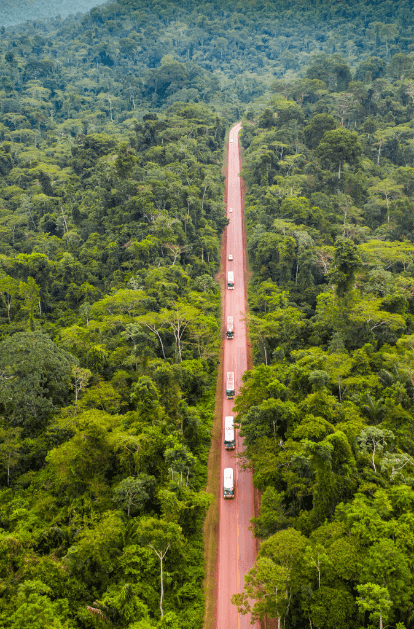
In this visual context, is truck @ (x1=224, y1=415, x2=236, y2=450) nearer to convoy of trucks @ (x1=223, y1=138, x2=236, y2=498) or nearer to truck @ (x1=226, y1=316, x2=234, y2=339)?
convoy of trucks @ (x1=223, y1=138, x2=236, y2=498)

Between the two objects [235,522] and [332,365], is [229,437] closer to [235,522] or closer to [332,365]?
[235,522]

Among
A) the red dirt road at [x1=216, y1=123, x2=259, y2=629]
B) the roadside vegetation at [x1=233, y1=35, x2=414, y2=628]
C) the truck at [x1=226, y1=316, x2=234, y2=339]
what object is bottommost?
the red dirt road at [x1=216, y1=123, x2=259, y2=629]

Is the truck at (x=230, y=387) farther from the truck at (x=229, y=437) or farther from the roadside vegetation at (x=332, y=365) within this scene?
the truck at (x=229, y=437)

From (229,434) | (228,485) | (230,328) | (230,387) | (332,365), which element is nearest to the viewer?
(228,485)

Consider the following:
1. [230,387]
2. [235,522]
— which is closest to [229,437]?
[230,387]

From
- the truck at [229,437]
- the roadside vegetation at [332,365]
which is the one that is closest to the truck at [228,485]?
the roadside vegetation at [332,365]

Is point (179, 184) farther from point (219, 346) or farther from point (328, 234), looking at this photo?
point (219, 346)

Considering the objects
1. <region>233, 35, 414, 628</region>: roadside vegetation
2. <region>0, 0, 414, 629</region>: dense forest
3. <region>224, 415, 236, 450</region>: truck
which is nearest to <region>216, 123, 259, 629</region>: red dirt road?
<region>224, 415, 236, 450</region>: truck

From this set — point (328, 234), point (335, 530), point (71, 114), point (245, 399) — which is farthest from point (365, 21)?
point (335, 530)
